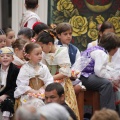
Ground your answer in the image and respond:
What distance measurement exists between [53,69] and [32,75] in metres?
0.56

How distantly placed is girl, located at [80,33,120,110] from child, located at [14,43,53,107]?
919mm

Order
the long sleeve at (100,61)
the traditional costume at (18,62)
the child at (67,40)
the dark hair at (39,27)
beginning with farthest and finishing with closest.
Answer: the dark hair at (39,27) < the child at (67,40) < the long sleeve at (100,61) < the traditional costume at (18,62)

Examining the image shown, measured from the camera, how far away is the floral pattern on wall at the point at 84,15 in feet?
37.0

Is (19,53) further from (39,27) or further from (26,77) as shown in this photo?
(39,27)

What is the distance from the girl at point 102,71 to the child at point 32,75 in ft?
3.02

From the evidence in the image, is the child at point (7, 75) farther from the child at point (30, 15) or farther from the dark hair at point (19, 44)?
the child at point (30, 15)

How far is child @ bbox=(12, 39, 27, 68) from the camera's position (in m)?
7.77

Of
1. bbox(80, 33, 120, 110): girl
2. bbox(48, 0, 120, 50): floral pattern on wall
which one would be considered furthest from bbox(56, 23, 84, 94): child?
bbox(48, 0, 120, 50): floral pattern on wall

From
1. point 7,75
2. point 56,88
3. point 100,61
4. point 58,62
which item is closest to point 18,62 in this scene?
point 7,75

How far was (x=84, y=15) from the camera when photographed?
1134 cm

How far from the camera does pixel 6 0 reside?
1166 centimetres

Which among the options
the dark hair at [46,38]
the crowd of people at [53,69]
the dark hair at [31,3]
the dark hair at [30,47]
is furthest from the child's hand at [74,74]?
the dark hair at [31,3]

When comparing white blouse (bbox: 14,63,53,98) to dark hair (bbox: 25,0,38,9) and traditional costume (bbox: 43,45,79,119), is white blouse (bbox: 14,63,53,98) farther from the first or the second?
dark hair (bbox: 25,0,38,9)

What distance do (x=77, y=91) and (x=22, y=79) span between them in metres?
1.08
